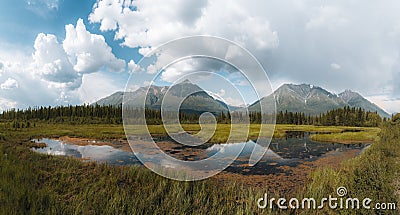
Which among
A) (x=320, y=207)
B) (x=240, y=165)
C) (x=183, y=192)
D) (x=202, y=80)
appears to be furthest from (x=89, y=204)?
(x=240, y=165)

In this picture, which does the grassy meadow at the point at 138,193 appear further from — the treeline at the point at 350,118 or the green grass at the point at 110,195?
the treeline at the point at 350,118

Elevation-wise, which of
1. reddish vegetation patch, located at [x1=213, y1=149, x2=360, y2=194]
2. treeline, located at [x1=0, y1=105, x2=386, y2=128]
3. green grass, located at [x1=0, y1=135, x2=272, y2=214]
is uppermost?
treeline, located at [x1=0, y1=105, x2=386, y2=128]

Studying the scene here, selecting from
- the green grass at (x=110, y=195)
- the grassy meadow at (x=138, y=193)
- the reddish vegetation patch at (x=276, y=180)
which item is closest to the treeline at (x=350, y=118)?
the reddish vegetation patch at (x=276, y=180)

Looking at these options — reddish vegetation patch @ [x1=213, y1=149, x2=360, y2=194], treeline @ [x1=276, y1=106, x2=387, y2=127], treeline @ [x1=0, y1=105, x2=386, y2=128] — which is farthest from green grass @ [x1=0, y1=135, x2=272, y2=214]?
treeline @ [x1=276, y1=106, x2=387, y2=127]

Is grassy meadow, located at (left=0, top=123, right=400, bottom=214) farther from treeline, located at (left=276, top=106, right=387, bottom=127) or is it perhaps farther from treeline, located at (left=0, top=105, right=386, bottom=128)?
treeline, located at (left=276, top=106, right=387, bottom=127)

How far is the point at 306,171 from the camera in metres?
13.1

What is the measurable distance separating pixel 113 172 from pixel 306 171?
998 centimetres

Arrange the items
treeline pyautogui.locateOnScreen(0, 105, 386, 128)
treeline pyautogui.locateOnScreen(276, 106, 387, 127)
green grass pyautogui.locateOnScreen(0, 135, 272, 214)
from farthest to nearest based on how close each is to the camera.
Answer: treeline pyautogui.locateOnScreen(276, 106, 387, 127), treeline pyautogui.locateOnScreen(0, 105, 386, 128), green grass pyautogui.locateOnScreen(0, 135, 272, 214)

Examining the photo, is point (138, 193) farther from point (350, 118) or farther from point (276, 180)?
point (350, 118)

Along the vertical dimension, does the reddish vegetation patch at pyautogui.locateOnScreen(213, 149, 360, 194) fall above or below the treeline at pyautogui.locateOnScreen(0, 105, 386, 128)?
below

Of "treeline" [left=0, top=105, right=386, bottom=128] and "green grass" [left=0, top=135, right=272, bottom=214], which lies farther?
"treeline" [left=0, top=105, right=386, bottom=128]

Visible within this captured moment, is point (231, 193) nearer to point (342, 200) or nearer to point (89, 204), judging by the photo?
point (342, 200)

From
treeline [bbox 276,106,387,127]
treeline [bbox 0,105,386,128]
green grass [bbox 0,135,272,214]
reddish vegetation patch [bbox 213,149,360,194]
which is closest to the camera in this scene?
green grass [bbox 0,135,272,214]

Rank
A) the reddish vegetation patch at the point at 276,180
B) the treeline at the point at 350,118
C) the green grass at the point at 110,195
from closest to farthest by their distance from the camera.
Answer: the green grass at the point at 110,195
the reddish vegetation patch at the point at 276,180
the treeline at the point at 350,118
